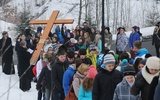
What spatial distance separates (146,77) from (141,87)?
0.18 m

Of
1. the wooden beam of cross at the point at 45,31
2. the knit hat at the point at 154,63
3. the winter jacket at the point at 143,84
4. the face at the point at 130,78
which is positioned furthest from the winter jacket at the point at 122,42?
the knit hat at the point at 154,63

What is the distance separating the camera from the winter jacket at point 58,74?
7.90m

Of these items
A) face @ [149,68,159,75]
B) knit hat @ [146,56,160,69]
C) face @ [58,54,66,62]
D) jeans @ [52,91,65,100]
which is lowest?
jeans @ [52,91,65,100]

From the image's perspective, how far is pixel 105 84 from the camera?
6.07 metres

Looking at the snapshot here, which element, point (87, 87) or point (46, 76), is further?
point (46, 76)

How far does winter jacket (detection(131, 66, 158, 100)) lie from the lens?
502cm

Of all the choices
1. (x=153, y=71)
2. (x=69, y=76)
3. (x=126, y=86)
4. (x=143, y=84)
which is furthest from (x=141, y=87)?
(x=69, y=76)

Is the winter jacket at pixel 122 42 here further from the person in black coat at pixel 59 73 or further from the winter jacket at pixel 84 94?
the winter jacket at pixel 84 94

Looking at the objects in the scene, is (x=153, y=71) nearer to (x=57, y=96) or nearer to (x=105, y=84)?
(x=105, y=84)

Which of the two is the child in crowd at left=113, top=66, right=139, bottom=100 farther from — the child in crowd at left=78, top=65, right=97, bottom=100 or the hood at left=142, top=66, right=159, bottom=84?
the child in crowd at left=78, top=65, right=97, bottom=100

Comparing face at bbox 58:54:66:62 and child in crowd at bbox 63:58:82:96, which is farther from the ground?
face at bbox 58:54:66:62

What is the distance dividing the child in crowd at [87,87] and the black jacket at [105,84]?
34cm

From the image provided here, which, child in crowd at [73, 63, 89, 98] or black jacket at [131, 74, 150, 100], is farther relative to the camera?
child in crowd at [73, 63, 89, 98]

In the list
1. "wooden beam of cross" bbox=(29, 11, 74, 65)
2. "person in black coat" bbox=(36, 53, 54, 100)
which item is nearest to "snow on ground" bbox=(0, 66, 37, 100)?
"wooden beam of cross" bbox=(29, 11, 74, 65)
